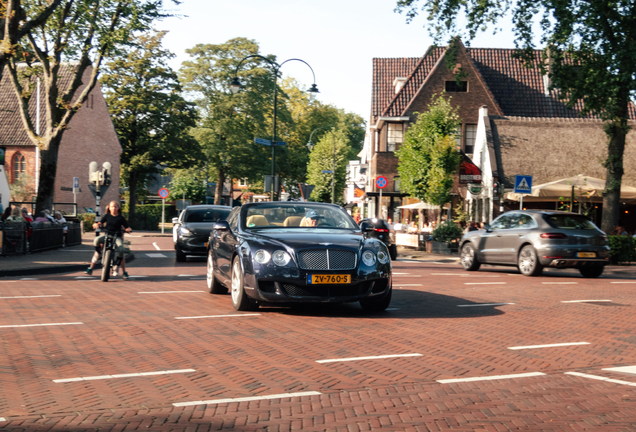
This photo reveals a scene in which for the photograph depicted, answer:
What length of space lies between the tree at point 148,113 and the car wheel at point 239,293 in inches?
1818

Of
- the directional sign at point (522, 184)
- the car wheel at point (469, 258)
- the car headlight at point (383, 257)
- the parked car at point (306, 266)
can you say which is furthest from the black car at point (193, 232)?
the car headlight at point (383, 257)

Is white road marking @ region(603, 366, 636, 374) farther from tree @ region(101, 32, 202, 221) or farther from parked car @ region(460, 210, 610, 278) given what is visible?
tree @ region(101, 32, 202, 221)

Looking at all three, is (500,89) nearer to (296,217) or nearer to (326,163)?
(326,163)

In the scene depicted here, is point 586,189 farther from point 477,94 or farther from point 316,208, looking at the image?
point 477,94

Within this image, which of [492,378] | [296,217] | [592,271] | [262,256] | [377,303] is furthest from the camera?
[592,271]

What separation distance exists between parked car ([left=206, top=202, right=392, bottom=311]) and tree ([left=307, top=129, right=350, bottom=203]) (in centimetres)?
6812

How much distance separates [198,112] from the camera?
189 feet

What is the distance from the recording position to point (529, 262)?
Answer: 1695 centimetres

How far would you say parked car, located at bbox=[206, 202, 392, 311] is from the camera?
893 cm

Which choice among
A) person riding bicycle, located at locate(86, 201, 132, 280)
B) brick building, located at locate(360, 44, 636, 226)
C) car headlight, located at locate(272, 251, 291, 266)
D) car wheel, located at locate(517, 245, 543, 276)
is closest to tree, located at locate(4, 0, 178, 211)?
person riding bicycle, located at locate(86, 201, 132, 280)

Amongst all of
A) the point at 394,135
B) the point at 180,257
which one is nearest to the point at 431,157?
the point at 394,135

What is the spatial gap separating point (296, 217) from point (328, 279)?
1942 mm

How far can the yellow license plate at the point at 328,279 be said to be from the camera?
29.1 feet

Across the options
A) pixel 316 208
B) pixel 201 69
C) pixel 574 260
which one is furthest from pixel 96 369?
pixel 201 69
